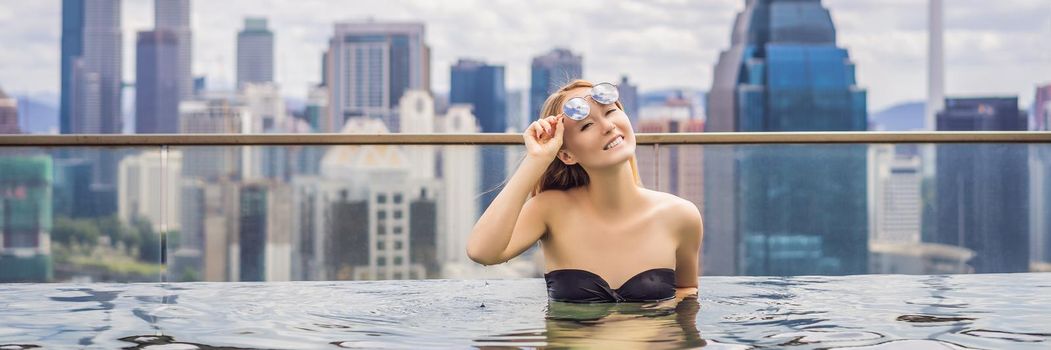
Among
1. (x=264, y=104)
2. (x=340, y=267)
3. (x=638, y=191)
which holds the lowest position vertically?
(x=340, y=267)

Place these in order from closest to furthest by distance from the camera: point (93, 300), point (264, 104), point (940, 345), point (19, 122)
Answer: point (940, 345) → point (93, 300) → point (19, 122) → point (264, 104)

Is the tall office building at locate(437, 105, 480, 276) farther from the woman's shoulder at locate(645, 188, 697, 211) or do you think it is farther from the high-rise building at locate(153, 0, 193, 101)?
the high-rise building at locate(153, 0, 193, 101)

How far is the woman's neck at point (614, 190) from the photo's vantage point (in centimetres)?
306

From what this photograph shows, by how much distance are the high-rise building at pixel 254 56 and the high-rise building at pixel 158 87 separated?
6408mm

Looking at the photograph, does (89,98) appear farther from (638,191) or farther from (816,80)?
(638,191)

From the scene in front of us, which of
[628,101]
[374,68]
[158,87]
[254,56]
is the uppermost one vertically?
[254,56]

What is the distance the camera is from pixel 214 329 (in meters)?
2.80

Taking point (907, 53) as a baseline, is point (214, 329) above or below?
below

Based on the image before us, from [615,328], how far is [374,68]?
61.8 m

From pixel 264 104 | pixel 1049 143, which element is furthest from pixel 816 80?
pixel 1049 143

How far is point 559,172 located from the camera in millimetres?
3236

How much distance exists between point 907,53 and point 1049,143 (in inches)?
2445

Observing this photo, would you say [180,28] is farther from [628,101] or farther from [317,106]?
[628,101]

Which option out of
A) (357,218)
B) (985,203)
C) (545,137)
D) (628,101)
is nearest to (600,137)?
(545,137)
